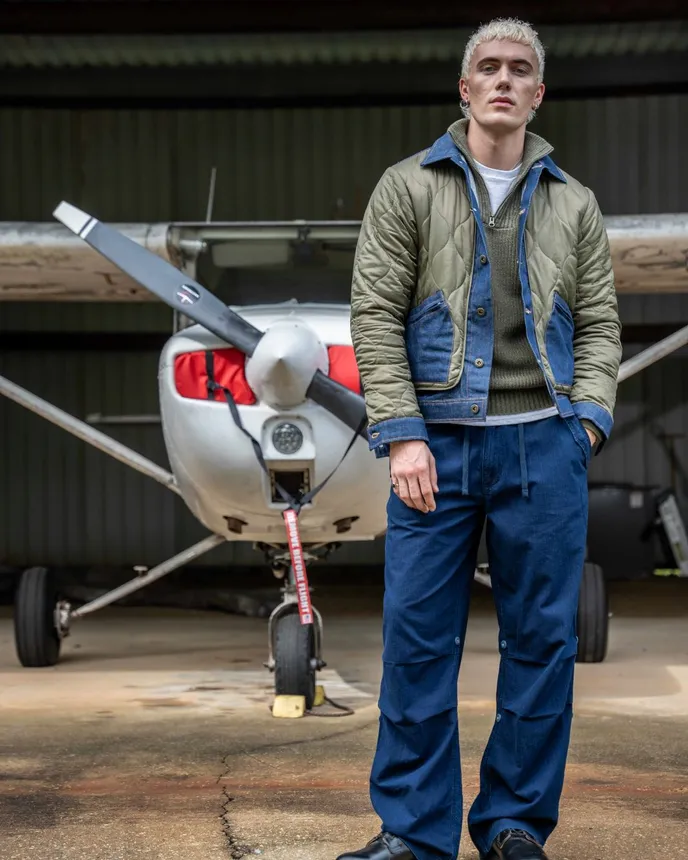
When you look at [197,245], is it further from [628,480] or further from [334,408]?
[628,480]

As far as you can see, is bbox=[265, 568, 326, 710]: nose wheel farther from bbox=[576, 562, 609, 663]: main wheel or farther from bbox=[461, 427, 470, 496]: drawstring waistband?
bbox=[461, 427, 470, 496]: drawstring waistband

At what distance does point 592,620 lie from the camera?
537 cm

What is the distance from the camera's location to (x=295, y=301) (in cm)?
521

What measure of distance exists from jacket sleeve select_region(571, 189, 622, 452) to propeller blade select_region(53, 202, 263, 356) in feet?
6.30

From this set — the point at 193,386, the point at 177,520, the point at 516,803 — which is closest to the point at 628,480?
the point at 177,520

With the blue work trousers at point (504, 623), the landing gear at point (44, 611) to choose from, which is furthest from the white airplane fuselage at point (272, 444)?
the blue work trousers at point (504, 623)

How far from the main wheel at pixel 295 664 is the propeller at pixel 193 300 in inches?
28.6

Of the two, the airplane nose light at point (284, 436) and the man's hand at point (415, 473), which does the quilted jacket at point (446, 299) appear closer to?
the man's hand at point (415, 473)

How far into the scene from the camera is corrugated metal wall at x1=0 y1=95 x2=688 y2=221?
11.2 meters

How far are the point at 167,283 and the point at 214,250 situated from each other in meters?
1.06

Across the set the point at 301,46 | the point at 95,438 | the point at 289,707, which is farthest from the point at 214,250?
the point at 301,46

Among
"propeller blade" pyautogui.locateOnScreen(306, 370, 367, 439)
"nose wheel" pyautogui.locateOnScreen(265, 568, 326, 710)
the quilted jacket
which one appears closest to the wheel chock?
"nose wheel" pyautogui.locateOnScreen(265, 568, 326, 710)

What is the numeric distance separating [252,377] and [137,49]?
7168mm

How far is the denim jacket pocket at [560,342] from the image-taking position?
228 centimetres
